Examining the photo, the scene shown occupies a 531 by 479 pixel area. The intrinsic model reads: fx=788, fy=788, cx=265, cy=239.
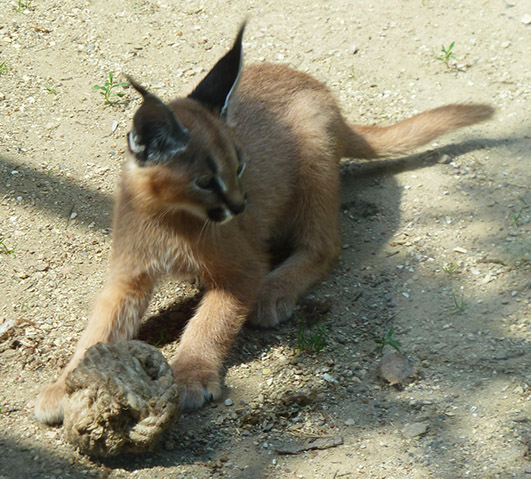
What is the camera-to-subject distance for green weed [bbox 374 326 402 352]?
4410mm

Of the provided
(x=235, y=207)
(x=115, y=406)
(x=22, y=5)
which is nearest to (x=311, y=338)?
(x=235, y=207)

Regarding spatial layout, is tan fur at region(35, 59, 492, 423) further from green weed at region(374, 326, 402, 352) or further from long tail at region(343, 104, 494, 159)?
green weed at region(374, 326, 402, 352)

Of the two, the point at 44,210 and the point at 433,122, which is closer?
the point at 44,210

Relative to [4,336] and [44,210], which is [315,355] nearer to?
[4,336]

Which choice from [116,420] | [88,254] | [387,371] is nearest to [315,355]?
[387,371]

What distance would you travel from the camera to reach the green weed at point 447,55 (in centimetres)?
656

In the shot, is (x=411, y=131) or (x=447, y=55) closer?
(x=411, y=131)

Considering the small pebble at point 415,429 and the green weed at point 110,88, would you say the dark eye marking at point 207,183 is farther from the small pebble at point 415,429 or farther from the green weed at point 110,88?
the green weed at point 110,88

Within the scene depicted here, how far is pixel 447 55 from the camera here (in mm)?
6566

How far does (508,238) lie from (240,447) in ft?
7.65

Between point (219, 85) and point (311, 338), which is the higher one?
point (219, 85)

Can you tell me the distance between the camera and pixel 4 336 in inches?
179

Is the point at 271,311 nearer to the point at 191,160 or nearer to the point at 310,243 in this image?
the point at 310,243

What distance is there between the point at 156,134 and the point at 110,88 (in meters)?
2.56
